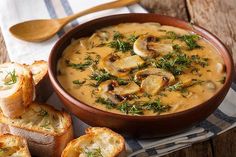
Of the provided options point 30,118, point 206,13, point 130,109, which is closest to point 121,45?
point 130,109

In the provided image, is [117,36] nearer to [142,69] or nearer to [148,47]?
[148,47]

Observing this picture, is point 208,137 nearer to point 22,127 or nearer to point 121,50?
point 121,50

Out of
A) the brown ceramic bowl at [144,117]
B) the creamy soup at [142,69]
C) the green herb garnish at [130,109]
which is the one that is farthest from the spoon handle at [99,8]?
the green herb garnish at [130,109]

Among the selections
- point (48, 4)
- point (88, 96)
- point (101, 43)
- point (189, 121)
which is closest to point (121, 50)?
point (101, 43)

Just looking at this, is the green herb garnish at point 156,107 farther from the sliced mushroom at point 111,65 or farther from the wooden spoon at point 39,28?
the wooden spoon at point 39,28

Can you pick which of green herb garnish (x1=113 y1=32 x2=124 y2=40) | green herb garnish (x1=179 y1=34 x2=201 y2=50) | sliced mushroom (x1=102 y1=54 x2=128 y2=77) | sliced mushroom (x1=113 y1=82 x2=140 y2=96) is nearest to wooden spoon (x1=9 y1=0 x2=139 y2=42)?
green herb garnish (x1=113 y1=32 x2=124 y2=40)

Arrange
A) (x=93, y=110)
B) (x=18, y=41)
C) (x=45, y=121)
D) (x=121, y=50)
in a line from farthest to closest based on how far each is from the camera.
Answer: (x=18, y=41)
(x=121, y=50)
(x=45, y=121)
(x=93, y=110)

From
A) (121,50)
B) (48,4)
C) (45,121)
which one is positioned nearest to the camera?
(45,121)

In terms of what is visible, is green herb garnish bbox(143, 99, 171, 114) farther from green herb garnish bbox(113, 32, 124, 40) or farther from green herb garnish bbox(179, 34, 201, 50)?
green herb garnish bbox(113, 32, 124, 40)
